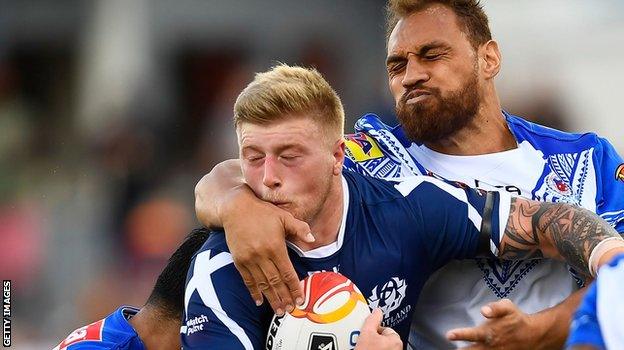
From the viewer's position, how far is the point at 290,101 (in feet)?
10.1

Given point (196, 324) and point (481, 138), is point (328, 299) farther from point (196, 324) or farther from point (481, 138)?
point (481, 138)

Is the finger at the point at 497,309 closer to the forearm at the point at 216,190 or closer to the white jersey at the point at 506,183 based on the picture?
the white jersey at the point at 506,183

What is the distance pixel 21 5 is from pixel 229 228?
4.52 meters

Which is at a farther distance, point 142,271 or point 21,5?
point 21,5

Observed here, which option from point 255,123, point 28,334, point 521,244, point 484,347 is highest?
point 255,123

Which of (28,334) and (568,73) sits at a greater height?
(568,73)

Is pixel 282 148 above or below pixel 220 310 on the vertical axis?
above

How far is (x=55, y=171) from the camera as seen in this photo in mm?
6758

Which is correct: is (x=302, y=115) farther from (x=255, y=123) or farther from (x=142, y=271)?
(x=142, y=271)

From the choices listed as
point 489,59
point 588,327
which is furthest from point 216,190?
point 588,327

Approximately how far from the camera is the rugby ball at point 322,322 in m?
2.90

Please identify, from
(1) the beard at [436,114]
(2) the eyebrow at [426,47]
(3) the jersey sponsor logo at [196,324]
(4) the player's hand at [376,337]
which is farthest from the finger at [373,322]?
(2) the eyebrow at [426,47]

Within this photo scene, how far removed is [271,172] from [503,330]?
0.86 m

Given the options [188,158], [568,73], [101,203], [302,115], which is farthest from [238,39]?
[302,115]
